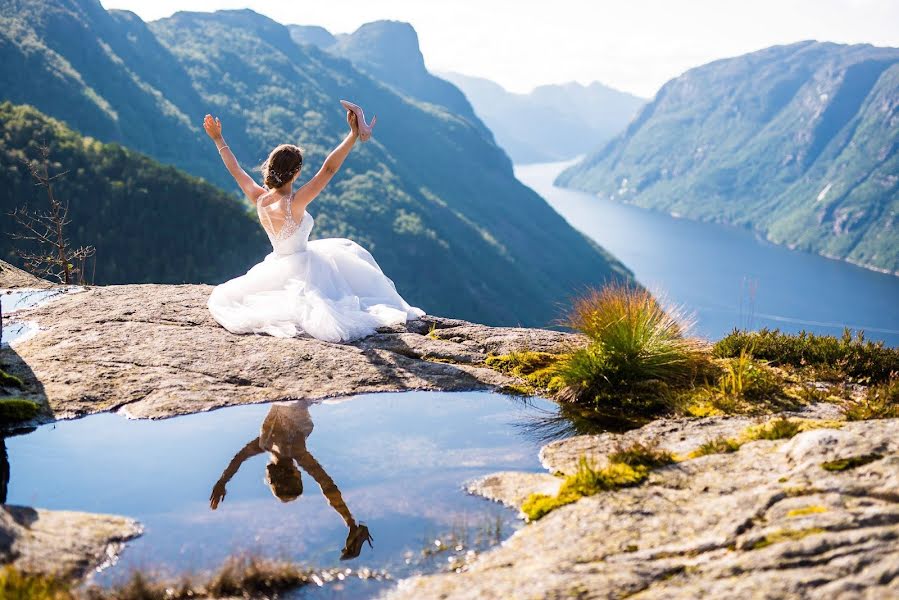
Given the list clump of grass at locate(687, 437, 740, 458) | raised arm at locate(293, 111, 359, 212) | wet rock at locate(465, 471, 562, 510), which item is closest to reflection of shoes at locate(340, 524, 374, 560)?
wet rock at locate(465, 471, 562, 510)

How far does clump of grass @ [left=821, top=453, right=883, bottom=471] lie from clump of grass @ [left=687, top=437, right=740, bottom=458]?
728 mm

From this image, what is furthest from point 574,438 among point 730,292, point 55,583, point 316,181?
point 730,292

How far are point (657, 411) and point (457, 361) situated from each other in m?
2.02

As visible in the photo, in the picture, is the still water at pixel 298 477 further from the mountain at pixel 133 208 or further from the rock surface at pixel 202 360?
the mountain at pixel 133 208

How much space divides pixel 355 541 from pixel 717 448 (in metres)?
2.27

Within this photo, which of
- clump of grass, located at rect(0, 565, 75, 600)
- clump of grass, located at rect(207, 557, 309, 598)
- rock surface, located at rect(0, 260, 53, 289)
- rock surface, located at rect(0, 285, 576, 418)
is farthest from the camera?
rock surface, located at rect(0, 260, 53, 289)

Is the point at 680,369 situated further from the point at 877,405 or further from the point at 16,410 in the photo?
the point at 16,410

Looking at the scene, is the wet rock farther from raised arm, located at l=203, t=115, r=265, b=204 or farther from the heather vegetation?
raised arm, located at l=203, t=115, r=265, b=204

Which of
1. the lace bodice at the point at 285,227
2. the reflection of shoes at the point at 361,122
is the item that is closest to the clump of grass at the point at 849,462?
the reflection of shoes at the point at 361,122

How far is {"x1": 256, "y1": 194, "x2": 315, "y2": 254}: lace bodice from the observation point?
26.8 feet

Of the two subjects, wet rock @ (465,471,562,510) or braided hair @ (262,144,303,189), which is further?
braided hair @ (262,144,303,189)

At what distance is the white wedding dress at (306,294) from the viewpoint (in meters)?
7.71

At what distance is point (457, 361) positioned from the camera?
7496 millimetres

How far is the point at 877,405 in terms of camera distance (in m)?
5.67
